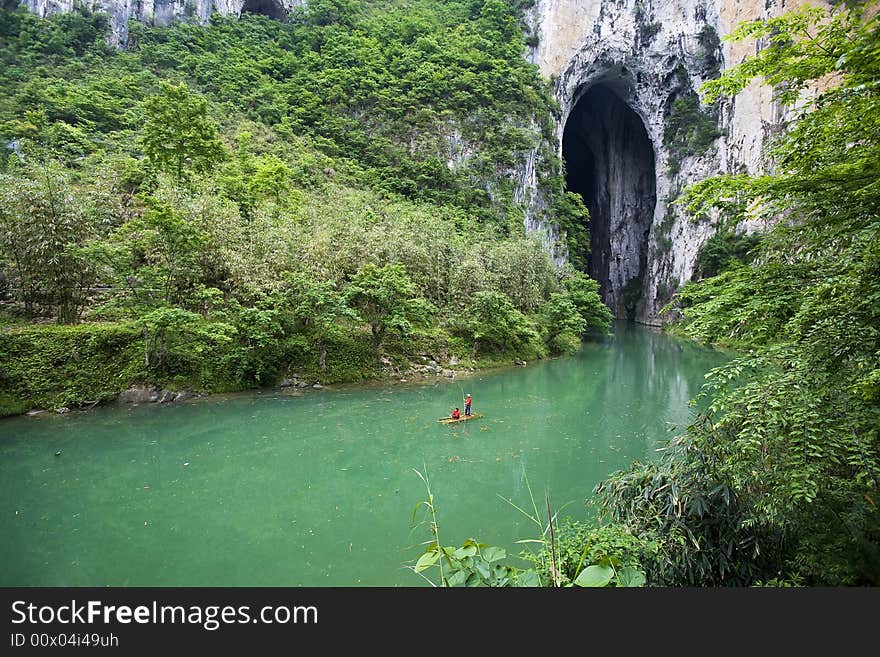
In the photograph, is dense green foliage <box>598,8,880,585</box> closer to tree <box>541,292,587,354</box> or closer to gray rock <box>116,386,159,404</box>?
gray rock <box>116,386,159,404</box>

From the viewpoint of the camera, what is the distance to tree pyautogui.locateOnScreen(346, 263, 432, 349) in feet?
43.3

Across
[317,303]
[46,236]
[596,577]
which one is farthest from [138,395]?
[596,577]

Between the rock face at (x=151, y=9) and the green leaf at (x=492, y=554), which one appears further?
the rock face at (x=151, y=9)

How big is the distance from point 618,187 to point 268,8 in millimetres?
34465

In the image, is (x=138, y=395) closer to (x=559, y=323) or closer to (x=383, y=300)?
(x=383, y=300)

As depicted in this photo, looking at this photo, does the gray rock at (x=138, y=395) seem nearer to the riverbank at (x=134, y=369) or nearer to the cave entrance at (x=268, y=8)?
the riverbank at (x=134, y=369)

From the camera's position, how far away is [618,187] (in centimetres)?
4134

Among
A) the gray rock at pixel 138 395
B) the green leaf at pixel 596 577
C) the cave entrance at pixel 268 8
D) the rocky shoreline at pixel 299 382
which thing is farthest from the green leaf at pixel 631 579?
the cave entrance at pixel 268 8

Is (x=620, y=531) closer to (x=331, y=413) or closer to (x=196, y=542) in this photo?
(x=196, y=542)

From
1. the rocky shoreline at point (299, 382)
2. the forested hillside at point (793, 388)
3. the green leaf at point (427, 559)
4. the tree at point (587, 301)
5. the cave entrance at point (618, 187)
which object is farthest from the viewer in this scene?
the cave entrance at point (618, 187)

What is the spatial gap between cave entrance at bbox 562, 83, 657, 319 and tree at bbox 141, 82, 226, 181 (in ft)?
110

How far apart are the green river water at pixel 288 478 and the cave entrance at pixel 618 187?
103 ft

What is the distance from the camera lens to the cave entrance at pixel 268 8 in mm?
35531

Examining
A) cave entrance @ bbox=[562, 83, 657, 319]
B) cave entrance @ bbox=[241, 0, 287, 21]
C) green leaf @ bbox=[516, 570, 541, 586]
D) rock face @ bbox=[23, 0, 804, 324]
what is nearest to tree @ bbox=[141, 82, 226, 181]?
rock face @ bbox=[23, 0, 804, 324]
